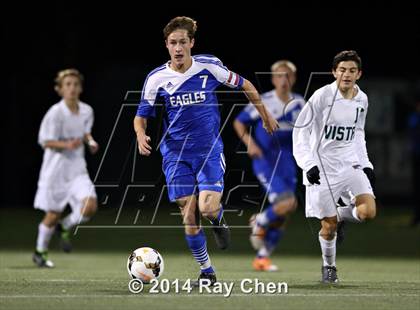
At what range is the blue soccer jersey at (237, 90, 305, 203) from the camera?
13078mm

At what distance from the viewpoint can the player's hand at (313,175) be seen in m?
9.23

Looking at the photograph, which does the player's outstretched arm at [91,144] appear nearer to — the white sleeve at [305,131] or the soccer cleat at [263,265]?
the soccer cleat at [263,265]

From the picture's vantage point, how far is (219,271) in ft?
38.0

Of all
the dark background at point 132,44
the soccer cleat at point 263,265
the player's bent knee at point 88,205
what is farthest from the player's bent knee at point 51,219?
the dark background at point 132,44

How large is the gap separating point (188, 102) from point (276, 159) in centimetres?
437

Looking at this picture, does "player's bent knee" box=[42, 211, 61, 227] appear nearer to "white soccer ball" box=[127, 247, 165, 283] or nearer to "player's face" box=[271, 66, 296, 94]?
"player's face" box=[271, 66, 296, 94]

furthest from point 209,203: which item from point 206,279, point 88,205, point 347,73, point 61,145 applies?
point 61,145

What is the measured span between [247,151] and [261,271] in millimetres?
1329

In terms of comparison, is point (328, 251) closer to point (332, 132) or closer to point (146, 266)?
point (332, 132)

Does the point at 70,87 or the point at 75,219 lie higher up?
the point at 70,87

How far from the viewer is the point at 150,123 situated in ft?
47.7

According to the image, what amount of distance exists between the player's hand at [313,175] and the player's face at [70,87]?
440cm

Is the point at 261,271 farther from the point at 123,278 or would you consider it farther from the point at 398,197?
the point at 398,197

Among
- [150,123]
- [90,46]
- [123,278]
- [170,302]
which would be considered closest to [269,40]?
[90,46]
